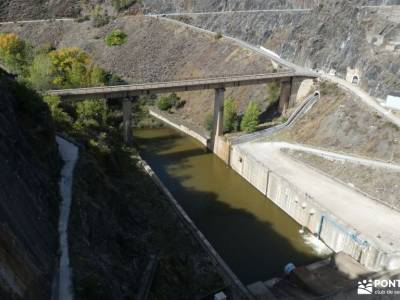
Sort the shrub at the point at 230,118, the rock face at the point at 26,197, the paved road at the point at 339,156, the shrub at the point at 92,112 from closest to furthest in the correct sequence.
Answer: the rock face at the point at 26,197 → the paved road at the point at 339,156 → the shrub at the point at 92,112 → the shrub at the point at 230,118

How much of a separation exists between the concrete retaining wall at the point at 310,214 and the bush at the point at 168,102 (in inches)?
707

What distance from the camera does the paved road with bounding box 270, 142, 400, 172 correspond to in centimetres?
3644

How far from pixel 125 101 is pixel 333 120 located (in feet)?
72.5

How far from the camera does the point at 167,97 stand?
194 ft

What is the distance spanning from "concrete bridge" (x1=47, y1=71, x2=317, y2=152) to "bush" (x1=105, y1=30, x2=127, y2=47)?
1158 inches

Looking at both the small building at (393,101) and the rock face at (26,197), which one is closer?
the rock face at (26,197)

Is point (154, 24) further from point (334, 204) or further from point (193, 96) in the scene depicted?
point (334, 204)

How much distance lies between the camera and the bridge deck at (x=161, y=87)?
134 feet

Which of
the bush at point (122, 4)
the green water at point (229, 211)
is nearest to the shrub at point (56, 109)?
the green water at point (229, 211)

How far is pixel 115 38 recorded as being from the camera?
72312 millimetres

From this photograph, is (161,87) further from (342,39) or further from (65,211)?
(342,39)

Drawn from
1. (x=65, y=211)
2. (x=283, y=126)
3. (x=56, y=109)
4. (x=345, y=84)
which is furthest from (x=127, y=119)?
(x=345, y=84)

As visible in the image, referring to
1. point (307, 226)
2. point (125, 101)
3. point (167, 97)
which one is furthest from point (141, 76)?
point (307, 226)

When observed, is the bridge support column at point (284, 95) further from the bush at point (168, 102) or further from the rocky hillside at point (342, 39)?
the bush at point (168, 102)
